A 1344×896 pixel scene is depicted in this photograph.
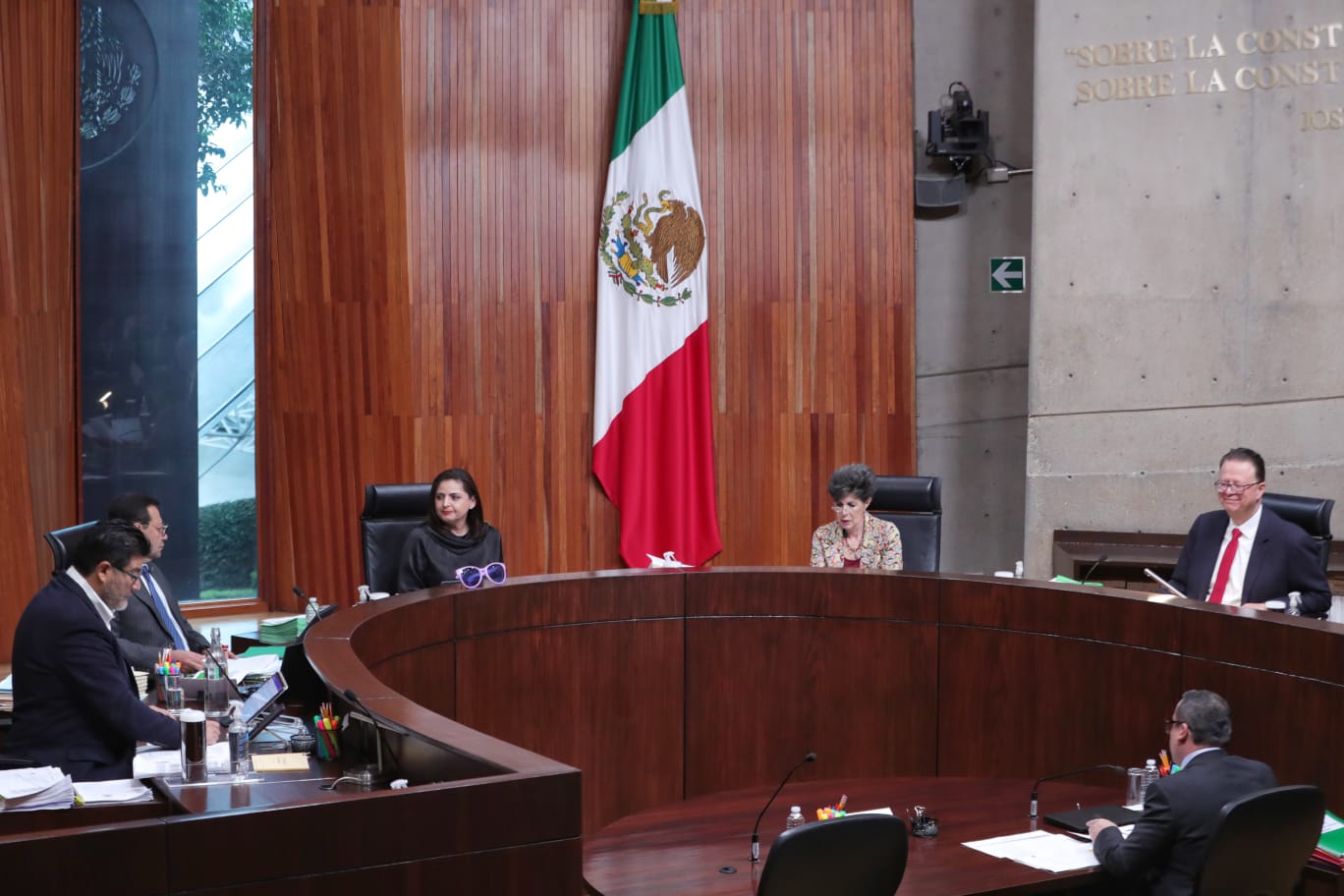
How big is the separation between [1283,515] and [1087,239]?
2330mm

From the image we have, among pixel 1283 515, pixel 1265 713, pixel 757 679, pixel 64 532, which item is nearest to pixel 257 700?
pixel 64 532

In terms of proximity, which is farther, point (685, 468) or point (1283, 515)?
point (685, 468)

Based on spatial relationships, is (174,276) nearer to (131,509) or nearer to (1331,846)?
(131,509)

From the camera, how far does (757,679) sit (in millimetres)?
4664

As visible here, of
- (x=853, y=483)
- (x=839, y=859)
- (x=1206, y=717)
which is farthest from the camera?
(x=853, y=483)

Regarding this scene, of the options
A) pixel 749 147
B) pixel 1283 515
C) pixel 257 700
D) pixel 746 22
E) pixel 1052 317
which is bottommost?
pixel 257 700

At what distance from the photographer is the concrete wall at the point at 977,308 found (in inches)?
287

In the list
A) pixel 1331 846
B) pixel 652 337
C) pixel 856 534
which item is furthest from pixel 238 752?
pixel 652 337

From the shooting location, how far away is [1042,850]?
3.22 m

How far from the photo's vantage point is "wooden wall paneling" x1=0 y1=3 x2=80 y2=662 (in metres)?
5.86

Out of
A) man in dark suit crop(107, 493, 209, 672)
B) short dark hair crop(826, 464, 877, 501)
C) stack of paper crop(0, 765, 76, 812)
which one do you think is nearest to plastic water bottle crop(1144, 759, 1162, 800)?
short dark hair crop(826, 464, 877, 501)

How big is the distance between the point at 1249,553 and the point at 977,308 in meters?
3.15

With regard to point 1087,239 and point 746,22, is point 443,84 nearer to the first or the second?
point 746,22

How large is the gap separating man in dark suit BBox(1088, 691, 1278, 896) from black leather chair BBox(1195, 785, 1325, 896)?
6cm
